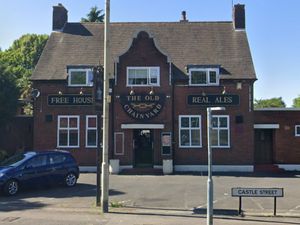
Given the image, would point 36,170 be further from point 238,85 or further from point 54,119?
point 238,85

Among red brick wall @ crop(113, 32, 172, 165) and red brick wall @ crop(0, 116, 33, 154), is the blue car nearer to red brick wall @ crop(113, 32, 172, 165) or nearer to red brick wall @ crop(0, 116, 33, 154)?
red brick wall @ crop(113, 32, 172, 165)

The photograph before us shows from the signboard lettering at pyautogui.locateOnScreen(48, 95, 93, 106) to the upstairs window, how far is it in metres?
2.67

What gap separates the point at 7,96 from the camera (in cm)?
2950

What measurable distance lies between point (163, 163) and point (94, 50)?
906 centimetres

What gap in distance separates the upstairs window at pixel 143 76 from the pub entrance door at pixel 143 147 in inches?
116

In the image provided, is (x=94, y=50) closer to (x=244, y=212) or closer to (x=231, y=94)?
(x=231, y=94)

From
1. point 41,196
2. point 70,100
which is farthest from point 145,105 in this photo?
point 41,196

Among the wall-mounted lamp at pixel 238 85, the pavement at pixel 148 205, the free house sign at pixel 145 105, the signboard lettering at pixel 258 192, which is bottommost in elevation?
the pavement at pixel 148 205

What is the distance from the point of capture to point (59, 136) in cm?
2870

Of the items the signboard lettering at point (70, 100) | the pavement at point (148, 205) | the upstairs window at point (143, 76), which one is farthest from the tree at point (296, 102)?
the pavement at point (148, 205)

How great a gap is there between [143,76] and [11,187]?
12682 millimetres

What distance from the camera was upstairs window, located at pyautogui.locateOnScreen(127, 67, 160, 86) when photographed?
28.5 metres

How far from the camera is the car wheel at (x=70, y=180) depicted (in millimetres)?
20531

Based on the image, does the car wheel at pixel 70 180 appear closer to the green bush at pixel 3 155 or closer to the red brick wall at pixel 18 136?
the green bush at pixel 3 155
